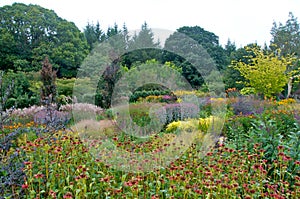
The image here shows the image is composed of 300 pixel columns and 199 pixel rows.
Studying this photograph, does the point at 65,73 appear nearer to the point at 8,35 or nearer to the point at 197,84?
the point at 8,35

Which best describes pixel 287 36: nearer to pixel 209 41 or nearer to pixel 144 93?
pixel 209 41

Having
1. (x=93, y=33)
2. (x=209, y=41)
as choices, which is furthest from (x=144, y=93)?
(x=93, y=33)

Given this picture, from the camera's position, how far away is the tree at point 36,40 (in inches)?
716

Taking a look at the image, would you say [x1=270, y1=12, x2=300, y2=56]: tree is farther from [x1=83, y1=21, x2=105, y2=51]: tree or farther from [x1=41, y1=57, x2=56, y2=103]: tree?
[x1=41, y1=57, x2=56, y2=103]: tree

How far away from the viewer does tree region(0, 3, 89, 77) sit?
1819cm

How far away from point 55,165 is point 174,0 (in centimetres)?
672

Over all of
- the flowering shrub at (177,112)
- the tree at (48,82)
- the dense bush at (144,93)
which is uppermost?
the tree at (48,82)

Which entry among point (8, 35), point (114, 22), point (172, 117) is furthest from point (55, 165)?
point (114, 22)

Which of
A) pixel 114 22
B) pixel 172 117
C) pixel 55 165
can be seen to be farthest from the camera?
pixel 114 22

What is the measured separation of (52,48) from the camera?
19.2 meters

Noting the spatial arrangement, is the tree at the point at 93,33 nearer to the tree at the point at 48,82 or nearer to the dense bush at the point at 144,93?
the dense bush at the point at 144,93

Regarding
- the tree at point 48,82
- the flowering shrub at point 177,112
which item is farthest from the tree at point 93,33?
the flowering shrub at point 177,112

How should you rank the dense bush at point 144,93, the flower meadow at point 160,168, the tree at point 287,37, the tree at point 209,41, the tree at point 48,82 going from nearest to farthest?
the flower meadow at point 160,168 → the tree at point 48,82 → the dense bush at point 144,93 → the tree at point 209,41 → the tree at point 287,37

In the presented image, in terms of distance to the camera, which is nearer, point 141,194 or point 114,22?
point 141,194
